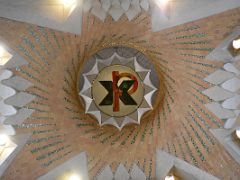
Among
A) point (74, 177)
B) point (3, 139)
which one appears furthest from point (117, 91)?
point (3, 139)

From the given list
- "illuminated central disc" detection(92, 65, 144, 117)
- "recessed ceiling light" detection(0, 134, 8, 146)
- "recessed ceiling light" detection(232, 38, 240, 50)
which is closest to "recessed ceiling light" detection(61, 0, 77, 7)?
"illuminated central disc" detection(92, 65, 144, 117)

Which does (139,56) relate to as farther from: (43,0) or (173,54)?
(43,0)

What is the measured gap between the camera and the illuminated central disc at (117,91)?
21.0ft

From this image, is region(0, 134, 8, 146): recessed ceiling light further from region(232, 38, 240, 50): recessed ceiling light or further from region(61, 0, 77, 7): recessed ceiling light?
region(232, 38, 240, 50): recessed ceiling light

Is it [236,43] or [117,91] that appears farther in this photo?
[117,91]

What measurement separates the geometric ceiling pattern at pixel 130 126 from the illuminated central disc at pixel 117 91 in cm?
33

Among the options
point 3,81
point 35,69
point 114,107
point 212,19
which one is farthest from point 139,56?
point 3,81

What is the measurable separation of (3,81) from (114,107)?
206cm

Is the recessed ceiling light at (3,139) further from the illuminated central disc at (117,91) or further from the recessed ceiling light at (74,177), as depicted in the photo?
the illuminated central disc at (117,91)

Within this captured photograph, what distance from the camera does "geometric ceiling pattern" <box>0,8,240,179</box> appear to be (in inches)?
227

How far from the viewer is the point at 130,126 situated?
6.39 meters

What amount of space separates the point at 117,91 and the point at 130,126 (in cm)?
71

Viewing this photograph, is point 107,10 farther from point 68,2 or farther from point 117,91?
point 117,91

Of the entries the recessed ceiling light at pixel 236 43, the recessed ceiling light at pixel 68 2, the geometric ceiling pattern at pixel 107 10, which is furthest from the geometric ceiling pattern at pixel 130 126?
the recessed ceiling light at pixel 68 2
